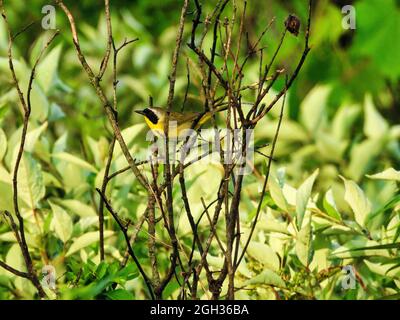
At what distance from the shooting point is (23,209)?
238cm

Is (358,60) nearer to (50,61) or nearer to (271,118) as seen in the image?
(271,118)

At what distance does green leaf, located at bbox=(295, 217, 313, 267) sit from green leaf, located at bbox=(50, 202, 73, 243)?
0.60 meters

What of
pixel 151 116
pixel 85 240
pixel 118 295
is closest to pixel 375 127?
pixel 151 116

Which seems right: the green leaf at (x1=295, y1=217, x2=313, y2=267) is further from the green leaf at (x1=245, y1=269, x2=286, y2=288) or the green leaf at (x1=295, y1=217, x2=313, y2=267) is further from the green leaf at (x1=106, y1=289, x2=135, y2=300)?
the green leaf at (x1=106, y1=289, x2=135, y2=300)

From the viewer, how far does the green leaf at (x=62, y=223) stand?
7.37 ft

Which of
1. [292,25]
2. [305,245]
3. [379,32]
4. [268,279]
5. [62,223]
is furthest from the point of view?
[379,32]

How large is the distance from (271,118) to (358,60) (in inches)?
72.7

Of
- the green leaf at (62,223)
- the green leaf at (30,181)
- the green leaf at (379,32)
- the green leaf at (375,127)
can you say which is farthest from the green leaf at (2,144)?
the green leaf at (379,32)

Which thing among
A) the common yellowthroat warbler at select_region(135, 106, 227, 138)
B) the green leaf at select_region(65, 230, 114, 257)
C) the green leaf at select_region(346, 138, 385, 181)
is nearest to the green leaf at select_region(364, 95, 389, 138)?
the green leaf at select_region(346, 138, 385, 181)

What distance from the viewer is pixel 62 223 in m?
2.26

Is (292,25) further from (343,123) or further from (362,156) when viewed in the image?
(343,123)

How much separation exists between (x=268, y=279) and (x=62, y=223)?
607mm

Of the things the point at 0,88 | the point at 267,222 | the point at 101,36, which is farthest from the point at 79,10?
the point at 267,222
